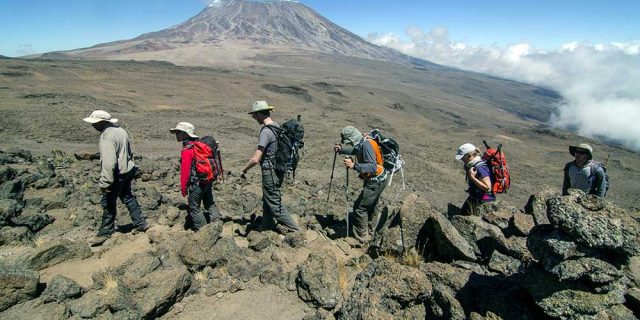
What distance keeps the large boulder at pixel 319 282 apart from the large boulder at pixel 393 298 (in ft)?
1.07

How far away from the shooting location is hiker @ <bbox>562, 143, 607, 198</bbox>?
446cm

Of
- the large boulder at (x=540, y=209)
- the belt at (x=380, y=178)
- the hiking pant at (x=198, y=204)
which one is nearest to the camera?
the large boulder at (x=540, y=209)

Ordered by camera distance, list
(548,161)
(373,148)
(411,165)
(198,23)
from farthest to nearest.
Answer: (198,23)
(548,161)
(411,165)
(373,148)

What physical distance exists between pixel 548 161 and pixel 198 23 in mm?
155777

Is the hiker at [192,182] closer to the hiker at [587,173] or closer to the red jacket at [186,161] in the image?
the red jacket at [186,161]

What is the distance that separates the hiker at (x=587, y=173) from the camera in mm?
4457

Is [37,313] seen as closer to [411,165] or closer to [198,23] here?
[411,165]

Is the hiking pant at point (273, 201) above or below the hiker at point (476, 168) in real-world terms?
below

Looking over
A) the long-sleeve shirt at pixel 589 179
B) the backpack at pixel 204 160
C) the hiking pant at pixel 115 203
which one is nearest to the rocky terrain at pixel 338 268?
the hiking pant at pixel 115 203

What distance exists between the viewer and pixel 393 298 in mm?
3014

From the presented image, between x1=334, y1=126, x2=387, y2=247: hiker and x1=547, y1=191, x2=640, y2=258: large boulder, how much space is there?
247 centimetres

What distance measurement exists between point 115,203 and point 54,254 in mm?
913

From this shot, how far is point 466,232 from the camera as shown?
4.30m

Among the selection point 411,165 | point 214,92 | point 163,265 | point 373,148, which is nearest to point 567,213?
point 373,148
